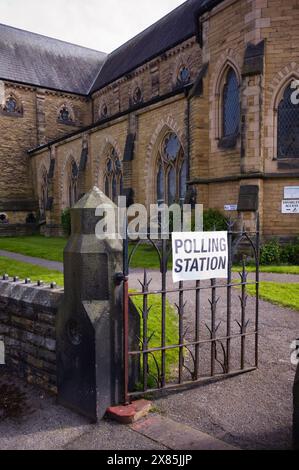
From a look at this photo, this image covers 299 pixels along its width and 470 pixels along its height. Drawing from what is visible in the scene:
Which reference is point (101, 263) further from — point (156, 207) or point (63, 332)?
point (156, 207)

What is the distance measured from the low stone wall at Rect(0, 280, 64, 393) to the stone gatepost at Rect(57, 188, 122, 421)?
36cm

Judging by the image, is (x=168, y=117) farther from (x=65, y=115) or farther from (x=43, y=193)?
(x=65, y=115)

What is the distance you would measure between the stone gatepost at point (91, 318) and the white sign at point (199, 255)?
1.96 feet

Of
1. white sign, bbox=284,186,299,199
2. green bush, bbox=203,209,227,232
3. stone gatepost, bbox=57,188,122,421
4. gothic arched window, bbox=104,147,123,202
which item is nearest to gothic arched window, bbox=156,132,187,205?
green bush, bbox=203,209,227,232

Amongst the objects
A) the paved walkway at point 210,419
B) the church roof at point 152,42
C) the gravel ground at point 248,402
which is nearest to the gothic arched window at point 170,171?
the church roof at point 152,42

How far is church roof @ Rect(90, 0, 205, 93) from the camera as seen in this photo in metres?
20.9

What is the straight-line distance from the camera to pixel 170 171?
1625 centimetres

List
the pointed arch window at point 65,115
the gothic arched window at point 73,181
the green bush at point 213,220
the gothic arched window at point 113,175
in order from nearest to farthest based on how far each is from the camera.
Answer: the green bush at point 213,220 < the gothic arched window at point 113,175 < the gothic arched window at point 73,181 < the pointed arch window at point 65,115

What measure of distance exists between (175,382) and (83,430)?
3.62ft

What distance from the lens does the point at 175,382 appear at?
379 centimetres

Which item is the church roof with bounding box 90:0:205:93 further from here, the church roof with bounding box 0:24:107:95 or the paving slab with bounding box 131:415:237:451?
the paving slab with bounding box 131:415:237:451

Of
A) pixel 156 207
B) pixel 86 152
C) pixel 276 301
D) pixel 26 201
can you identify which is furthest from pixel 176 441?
pixel 26 201

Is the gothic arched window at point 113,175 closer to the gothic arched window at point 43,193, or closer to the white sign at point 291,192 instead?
the gothic arched window at point 43,193

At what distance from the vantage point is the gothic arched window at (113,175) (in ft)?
65.9
